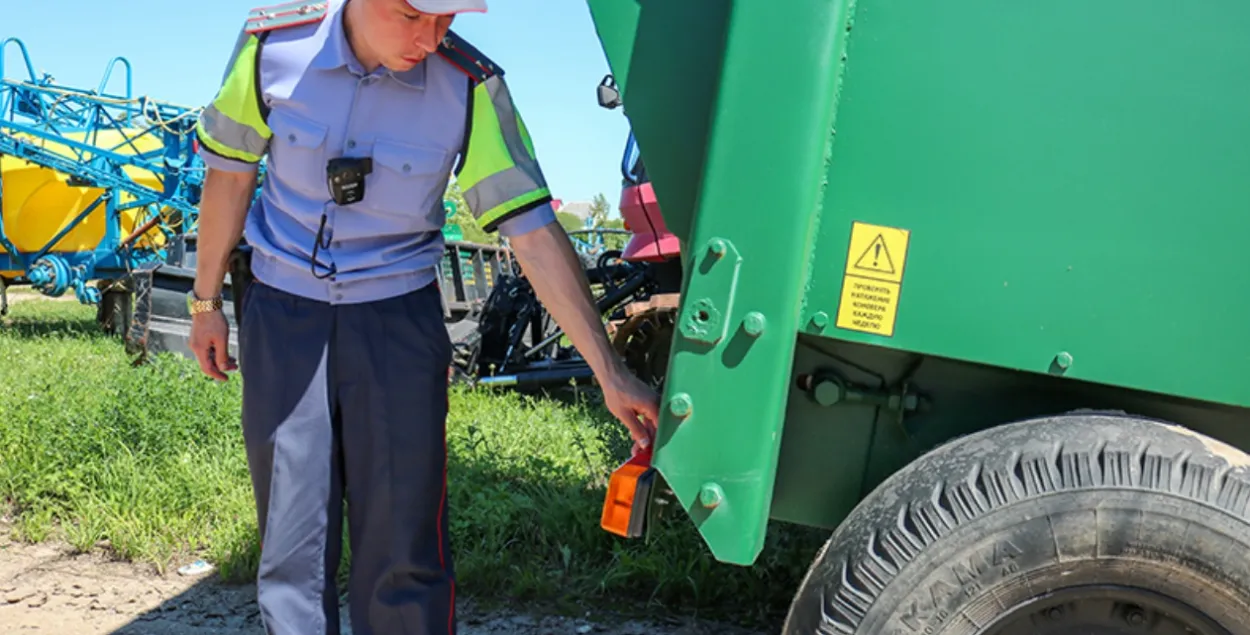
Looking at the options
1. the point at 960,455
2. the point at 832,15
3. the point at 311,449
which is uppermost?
the point at 832,15

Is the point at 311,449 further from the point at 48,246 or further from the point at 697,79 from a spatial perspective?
the point at 48,246

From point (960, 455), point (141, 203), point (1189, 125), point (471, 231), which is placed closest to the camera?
point (1189, 125)

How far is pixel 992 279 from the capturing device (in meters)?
1.66

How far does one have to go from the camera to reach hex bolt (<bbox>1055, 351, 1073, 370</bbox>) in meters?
1.66

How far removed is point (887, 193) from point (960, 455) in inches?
18.6

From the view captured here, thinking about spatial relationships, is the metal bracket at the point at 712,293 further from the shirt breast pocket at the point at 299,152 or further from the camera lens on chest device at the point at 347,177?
the shirt breast pocket at the point at 299,152

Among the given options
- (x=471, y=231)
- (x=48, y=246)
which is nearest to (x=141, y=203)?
(x=48, y=246)

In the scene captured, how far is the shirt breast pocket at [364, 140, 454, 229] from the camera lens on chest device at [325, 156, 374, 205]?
4cm

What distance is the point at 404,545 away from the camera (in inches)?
89.1

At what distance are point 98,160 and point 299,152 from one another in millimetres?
10609

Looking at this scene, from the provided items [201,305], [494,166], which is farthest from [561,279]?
[201,305]

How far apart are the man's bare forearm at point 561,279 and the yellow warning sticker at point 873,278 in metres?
0.62

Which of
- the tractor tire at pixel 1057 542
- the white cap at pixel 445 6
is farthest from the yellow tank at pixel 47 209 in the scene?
the tractor tire at pixel 1057 542

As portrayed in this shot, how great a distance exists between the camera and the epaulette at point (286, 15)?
2098 mm
